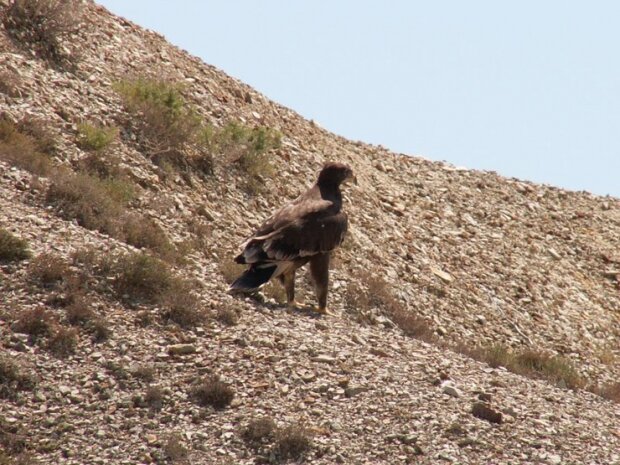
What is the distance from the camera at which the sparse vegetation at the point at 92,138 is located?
19281mm

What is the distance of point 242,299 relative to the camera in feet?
53.3

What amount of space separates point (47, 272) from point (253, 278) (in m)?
2.75

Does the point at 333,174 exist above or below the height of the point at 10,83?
above

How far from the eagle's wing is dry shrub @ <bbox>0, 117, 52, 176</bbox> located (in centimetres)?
339

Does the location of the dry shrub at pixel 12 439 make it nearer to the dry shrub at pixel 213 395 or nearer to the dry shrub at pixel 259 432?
the dry shrub at pixel 213 395

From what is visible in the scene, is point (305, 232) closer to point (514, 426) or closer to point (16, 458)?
point (514, 426)

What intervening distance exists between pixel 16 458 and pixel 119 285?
3718 millimetres

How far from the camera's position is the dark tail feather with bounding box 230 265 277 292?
16.1 m

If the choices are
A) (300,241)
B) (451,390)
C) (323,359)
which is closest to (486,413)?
(451,390)

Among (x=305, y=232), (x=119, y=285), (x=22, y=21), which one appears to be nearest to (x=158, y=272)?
(x=119, y=285)

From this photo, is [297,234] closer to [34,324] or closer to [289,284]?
[289,284]

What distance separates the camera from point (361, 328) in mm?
16859

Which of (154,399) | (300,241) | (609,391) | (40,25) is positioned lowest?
(154,399)

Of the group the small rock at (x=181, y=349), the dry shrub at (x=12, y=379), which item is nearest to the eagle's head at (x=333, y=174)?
the small rock at (x=181, y=349)
